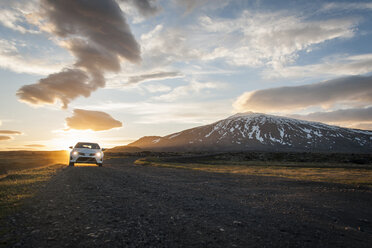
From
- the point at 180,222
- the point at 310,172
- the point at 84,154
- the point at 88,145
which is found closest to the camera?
the point at 180,222

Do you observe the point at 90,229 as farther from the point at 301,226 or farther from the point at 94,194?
the point at 301,226

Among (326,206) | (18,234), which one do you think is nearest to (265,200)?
(326,206)

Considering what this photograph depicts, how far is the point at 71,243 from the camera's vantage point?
4605mm

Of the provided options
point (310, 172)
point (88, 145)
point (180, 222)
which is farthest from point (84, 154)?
point (310, 172)

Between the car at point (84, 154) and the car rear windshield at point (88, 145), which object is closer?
the car at point (84, 154)

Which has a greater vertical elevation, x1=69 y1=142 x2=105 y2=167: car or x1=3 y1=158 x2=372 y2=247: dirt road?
x1=69 y1=142 x2=105 y2=167: car

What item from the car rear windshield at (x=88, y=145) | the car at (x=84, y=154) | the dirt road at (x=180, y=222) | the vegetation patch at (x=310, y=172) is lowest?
the vegetation patch at (x=310, y=172)

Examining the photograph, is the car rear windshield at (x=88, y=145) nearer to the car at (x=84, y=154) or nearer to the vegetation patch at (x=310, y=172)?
the car at (x=84, y=154)

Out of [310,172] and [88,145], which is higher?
[88,145]

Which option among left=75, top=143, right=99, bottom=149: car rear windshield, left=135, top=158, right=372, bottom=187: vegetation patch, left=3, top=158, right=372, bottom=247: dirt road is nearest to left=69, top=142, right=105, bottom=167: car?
left=75, top=143, right=99, bottom=149: car rear windshield

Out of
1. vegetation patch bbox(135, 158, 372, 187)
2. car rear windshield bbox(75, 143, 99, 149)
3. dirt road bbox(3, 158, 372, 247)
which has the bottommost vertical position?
vegetation patch bbox(135, 158, 372, 187)

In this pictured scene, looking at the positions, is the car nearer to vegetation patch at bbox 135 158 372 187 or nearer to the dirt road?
vegetation patch at bbox 135 158 372 187

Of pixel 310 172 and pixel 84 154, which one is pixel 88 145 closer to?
pixel 84 154

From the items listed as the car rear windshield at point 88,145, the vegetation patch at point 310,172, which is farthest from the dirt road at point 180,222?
the car rear windshield at point 88,145
